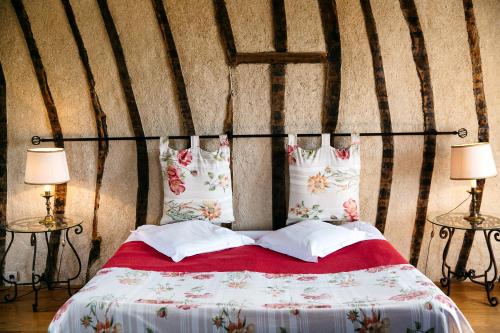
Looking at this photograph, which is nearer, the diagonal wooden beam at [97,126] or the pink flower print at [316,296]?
the pink flower print at [316,296]

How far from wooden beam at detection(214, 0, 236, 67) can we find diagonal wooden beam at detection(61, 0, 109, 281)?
960 millimetres

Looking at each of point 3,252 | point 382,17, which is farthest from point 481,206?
point 3,252

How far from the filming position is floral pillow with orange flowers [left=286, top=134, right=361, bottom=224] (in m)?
3.22

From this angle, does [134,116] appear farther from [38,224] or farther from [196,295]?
[196,295]

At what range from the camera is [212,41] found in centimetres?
335

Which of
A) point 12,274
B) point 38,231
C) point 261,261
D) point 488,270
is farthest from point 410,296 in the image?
point 12,274

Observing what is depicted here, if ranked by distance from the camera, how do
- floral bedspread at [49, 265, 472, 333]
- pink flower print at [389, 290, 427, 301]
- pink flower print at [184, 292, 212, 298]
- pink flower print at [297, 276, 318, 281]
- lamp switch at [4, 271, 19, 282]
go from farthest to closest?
lamp switch at [4, 271, 19, 282] < pink flower print at [297, 276, 318, 281] < pink flower print at [184, 292, 212, 298] < pink flower print at [389, 290, 427, 301] < floral bedspread at [49, 265, 472, 333]

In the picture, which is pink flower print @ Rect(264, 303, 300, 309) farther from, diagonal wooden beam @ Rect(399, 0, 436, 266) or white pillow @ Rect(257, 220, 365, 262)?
diagonal wooden beam @ Rect(399, 0, 436, 266)

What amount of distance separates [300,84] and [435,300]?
182 centimetres

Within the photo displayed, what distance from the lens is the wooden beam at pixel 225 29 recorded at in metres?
3.30

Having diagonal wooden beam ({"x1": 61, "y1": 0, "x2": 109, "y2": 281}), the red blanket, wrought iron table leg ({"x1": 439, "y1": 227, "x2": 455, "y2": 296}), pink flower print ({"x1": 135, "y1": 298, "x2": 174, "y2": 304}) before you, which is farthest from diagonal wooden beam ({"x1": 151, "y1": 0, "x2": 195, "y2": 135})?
wrought iron table leg ({"x1": 439, "y1": 227, "x2": 455, "y2": 296})

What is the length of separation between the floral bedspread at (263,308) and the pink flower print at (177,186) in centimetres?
102

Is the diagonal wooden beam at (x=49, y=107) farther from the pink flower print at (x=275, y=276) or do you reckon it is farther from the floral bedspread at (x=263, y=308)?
the pink flower print at (x=275, y=276)

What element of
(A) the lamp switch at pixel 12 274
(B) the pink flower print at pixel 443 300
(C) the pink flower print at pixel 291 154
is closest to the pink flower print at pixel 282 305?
(B) the pink flower print at pixel 443 300
